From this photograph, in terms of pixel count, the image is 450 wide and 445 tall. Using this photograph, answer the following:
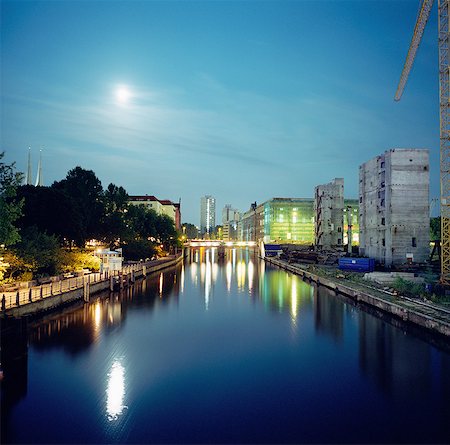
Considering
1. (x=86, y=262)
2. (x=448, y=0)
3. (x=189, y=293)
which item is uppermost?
(x=448, y=0)

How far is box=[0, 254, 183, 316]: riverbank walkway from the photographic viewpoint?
2883 centimetres

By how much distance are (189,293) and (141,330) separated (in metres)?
23.0

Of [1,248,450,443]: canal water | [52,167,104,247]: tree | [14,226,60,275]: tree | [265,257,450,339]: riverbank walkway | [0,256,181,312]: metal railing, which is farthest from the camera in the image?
[52,167,104,247]: tree

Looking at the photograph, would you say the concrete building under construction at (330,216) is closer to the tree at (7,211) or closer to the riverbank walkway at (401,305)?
the riverbank walkway at (401,305)

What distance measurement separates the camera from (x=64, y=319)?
110 ft

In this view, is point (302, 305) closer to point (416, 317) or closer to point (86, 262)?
point (416, 317)

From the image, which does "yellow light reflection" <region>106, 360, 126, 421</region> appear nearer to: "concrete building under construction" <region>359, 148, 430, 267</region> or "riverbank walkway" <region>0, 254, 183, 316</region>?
"riverbank walkway" <region>0, 254, 183, 316</region>

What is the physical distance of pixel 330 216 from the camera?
424 ft

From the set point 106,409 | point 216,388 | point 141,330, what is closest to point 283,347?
point 216,388

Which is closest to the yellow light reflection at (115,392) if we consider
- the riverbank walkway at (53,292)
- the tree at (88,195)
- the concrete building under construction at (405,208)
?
the riverbank walkway at (53,292)

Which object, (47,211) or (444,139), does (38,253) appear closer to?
(47,211)

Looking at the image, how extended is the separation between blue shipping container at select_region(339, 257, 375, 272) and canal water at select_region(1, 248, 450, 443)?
30503 mm

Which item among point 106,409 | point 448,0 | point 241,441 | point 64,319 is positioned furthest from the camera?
point 448,0

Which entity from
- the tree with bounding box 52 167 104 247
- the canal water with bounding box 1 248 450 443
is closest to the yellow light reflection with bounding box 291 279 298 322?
the canal water with bounding box 1 248 450 443
